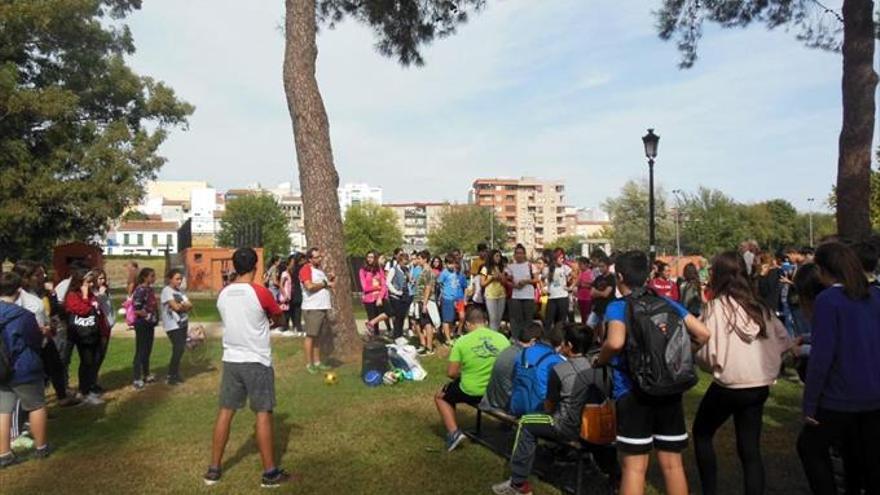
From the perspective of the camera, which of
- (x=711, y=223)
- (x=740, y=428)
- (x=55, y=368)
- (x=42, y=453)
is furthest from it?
(x=711, y=223)

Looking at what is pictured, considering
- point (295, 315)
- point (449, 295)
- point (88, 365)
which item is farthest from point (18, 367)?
point (295, 315)

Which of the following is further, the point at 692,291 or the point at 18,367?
the point at 692,291

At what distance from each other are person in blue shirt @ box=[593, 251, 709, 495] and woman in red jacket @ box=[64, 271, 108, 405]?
21.6ft

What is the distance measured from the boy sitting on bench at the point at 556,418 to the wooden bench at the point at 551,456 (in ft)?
0.40

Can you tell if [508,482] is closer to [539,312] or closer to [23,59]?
[539,312]

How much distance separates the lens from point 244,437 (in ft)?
22.7

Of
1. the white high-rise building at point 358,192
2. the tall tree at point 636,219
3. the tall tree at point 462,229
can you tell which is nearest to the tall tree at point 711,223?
the tall tree at point 636,219

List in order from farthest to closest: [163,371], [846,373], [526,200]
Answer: [526,200]
[163,371]
[846,373]

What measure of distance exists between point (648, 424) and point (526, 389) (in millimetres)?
1514

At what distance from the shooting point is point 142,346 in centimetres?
975

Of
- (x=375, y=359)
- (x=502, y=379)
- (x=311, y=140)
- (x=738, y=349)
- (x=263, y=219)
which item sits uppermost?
(x=263, y=219)

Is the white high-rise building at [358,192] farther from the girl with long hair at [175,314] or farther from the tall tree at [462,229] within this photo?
the girl with long hair at [175,314]

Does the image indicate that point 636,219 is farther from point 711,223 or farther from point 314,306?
point 314,306

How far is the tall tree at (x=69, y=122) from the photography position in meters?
21.4
